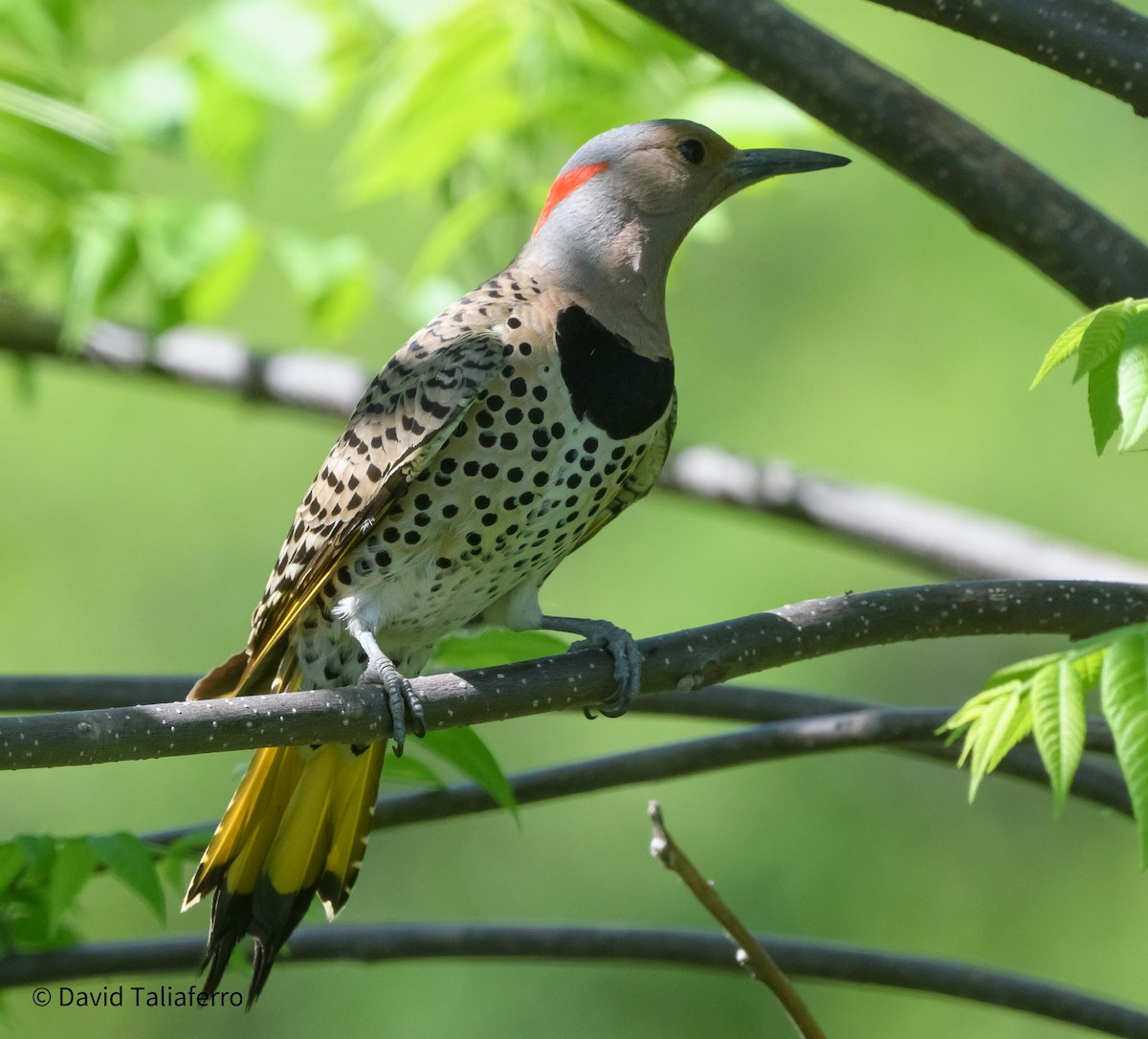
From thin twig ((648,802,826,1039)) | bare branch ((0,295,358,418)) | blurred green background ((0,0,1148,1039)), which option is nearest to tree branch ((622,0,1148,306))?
thin twig ((648,802,826,1039))

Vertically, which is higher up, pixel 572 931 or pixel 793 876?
pixel 572 931

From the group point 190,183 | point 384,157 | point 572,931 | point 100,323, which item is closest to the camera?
point 572,931

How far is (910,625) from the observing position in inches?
90.7

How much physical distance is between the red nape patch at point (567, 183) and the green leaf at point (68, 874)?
165cm

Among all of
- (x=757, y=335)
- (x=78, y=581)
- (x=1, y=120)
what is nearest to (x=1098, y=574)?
(x=1, y=120)

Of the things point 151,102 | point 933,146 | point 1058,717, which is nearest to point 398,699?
point 1058,717

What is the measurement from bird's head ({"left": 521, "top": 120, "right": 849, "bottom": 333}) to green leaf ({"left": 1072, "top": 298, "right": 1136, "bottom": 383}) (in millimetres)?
1369

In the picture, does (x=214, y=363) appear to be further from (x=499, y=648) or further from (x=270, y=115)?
(x=499, y=648)

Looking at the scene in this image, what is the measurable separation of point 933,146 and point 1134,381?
0.98m

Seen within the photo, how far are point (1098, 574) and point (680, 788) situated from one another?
449cm

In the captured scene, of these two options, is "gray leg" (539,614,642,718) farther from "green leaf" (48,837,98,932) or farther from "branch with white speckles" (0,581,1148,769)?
"green leaf" (48,837,98,932)

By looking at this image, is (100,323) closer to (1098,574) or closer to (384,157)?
(384,157)

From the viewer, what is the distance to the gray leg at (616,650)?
241 centimetres

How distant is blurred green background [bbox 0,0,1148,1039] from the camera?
7512 millimetres
